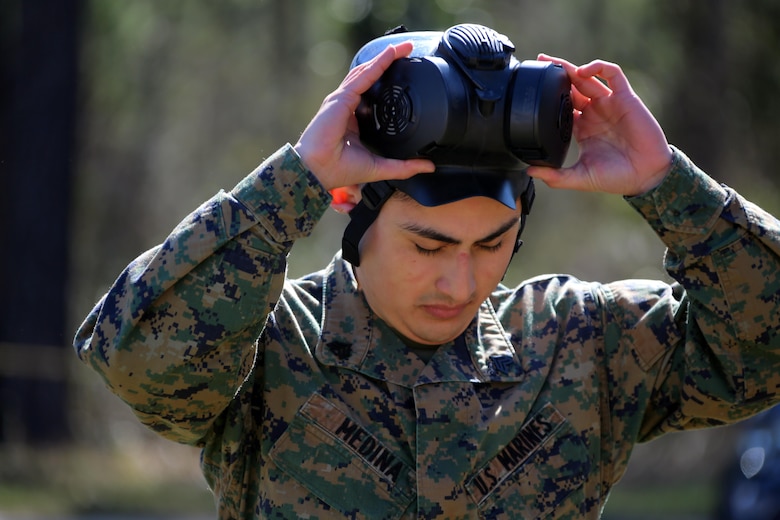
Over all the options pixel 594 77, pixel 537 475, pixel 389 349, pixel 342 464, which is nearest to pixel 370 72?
pixel 594 77

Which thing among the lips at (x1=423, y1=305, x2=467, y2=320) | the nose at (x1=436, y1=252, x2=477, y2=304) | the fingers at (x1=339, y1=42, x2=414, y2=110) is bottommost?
Result: the lips at (x1=423, y1=305, x2=467, y2=320)

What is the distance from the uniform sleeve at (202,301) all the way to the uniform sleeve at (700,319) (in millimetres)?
979

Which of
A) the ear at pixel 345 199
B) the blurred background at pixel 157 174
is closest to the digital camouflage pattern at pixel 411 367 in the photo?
the ear at pixel 345 199

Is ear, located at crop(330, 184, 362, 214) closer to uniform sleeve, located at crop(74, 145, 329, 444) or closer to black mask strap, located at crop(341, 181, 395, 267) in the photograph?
black mask strap, located at crop(341, 181, 395, 267)

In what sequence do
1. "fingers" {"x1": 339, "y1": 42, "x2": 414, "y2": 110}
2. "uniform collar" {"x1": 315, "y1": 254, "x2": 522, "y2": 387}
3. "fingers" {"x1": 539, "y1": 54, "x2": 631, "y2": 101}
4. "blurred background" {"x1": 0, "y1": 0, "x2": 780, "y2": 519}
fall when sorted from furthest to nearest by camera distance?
"blurred background" {"x1": 0, "y1": 0, "x2": 780, "y2": 519} → "uniform collar" {"x1": 315, "y1": 254, "x2": 522, "y2": 387} → "fingers" {"x1": 539, "y1": 54, "x2": 631, "y2": 101} → "fingers" {"x1": 339, "y1": 42, "x2": 414, "y2": 110}

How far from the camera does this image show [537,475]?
3.46 m

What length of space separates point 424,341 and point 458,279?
0.28 m

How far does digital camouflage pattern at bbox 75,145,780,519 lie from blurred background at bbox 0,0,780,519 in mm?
3950

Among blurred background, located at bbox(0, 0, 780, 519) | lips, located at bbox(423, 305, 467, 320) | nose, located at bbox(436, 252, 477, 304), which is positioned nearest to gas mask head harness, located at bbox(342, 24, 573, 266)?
nose, located at bbox(436, 252, 477, 304)

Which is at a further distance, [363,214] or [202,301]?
[363,214]

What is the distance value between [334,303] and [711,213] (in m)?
1.08

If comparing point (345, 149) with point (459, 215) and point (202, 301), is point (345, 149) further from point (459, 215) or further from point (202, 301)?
point (202, 301)

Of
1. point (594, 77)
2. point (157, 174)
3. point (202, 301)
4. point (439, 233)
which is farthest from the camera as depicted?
point (157, 174)

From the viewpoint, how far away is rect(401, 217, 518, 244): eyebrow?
335 cm
